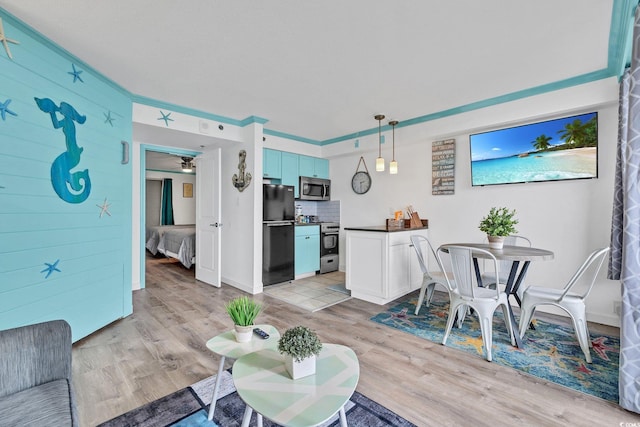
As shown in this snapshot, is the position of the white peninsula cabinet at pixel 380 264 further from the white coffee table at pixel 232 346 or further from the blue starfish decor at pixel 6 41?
the blue starfish decor at pixel 6 41

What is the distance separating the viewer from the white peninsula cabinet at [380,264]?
3.52 metres

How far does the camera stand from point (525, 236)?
11.4 feet

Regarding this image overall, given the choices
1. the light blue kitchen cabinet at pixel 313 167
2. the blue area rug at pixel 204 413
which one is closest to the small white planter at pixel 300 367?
the blue area rug at pixel 204 413

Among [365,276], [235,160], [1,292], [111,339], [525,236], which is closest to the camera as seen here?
[1,292]

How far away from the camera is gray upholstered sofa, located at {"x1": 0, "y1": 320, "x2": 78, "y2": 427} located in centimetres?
110

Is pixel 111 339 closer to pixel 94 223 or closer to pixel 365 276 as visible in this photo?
pixel 94 223

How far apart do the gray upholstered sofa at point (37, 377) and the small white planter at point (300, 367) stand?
0.81m

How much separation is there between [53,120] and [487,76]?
151 inches

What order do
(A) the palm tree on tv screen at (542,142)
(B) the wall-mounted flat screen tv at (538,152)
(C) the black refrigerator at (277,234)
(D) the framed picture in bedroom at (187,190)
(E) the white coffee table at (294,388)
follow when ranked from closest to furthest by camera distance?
(E) the white coffee table at (294,388), (B) the wall-mounted flat screen tv at (538,152), (A) the palm tree on tv screen at (542,142), (C) the black refrigerator at (277,234), (D) the framed picture in bedroom at (187,190)

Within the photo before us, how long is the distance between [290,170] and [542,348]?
13.1 feet

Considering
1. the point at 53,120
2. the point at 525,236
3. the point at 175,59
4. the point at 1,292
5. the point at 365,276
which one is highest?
the point at 175,59

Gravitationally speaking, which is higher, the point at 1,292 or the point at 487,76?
the point at 487,76

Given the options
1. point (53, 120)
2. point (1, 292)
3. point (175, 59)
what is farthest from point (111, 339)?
point (175, 59)

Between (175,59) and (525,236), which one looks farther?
(525,236)
